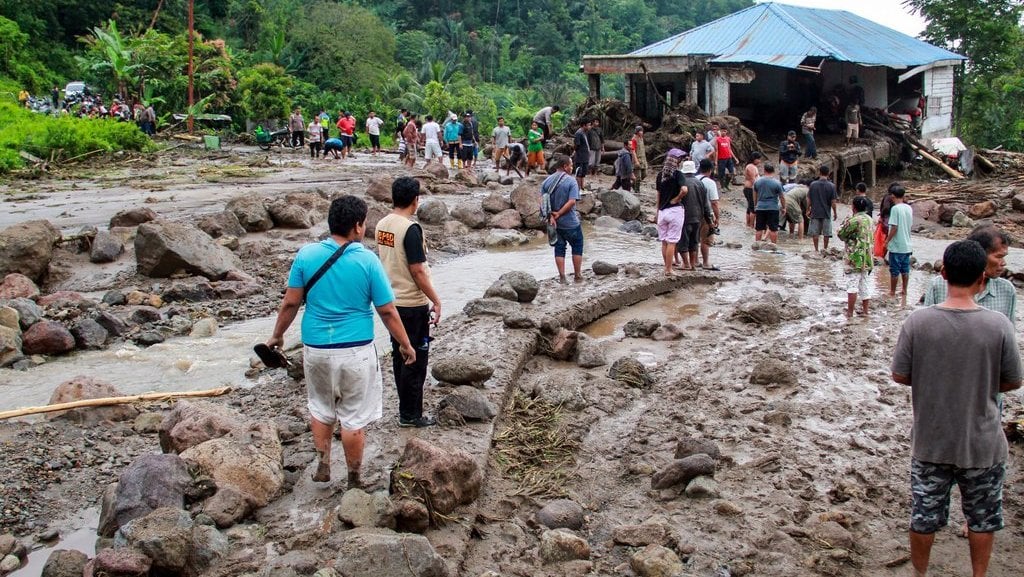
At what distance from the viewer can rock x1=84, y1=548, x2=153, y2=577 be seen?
4.00 m

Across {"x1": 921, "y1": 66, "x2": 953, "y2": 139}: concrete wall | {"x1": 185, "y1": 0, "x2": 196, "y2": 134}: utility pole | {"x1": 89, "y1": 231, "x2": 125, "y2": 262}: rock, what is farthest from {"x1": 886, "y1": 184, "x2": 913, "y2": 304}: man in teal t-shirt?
{"x1": 185, "y1": 0, "x2": 196, "y2": 134}: utility pole

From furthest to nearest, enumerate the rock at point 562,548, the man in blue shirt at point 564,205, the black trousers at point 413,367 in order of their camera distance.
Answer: the man in blue shirt at point 564,205, the black trousers at point 413,367, the rock at point 562,548

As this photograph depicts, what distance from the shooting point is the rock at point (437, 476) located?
4.82 m

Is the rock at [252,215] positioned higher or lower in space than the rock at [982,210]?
higher

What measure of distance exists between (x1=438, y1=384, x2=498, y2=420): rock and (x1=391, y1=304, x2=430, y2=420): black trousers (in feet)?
1.18

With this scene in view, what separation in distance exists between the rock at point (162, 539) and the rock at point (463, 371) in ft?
9.18

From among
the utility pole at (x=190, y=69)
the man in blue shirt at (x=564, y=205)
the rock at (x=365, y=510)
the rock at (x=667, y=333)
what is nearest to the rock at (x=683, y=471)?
the rock at (x=365, y=510)

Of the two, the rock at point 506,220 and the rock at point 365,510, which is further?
the rock at point 506,220

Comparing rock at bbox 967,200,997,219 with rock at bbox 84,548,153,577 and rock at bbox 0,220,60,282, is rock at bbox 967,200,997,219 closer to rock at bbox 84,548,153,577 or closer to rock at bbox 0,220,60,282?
rock at bbox 0,220,60,282

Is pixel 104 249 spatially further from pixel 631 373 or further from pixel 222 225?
pixel 631 373

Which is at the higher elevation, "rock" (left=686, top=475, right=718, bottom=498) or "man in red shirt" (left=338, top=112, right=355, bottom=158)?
"man in red shirt" (left=338, top=112, right=355, bottom=158)

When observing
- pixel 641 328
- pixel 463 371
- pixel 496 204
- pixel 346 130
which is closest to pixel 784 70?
pixel 346 130

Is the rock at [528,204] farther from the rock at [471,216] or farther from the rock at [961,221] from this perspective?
the rock at [961,221]

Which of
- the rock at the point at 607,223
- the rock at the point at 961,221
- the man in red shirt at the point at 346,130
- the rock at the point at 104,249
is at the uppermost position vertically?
the man in red shirt at the point at 346,130
